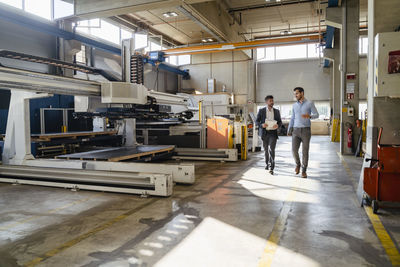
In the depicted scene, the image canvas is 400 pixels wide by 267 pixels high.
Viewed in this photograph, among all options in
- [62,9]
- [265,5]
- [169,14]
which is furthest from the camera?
[265,5]

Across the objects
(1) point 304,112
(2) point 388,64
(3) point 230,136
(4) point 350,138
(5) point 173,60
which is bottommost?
(4) point 350,138

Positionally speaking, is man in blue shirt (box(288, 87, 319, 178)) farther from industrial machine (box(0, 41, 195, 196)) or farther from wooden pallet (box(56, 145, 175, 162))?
wooden pallet (box(56, 145, 175, 162))

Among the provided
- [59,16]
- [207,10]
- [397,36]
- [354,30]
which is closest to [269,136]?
[397,36]

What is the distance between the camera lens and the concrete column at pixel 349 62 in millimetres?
9180

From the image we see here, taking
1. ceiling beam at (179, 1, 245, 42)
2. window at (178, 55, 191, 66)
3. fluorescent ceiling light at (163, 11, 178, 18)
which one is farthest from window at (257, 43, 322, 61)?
fluorescent ceiling light at (163, 11, 178, 18)

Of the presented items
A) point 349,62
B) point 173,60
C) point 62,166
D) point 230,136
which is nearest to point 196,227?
point 62,166

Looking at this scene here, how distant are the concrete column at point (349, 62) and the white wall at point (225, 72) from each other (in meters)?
11.1

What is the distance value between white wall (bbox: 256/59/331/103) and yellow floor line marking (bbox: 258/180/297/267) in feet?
58.6

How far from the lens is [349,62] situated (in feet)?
30.4

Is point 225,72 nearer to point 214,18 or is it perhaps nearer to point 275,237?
point 214,18

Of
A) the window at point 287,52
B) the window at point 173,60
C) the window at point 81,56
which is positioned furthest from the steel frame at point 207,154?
the window at point 287,52

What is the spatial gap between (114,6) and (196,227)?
22.8ft

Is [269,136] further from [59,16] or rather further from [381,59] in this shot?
[59,16]

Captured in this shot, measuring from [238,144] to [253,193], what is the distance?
13.1 feet
